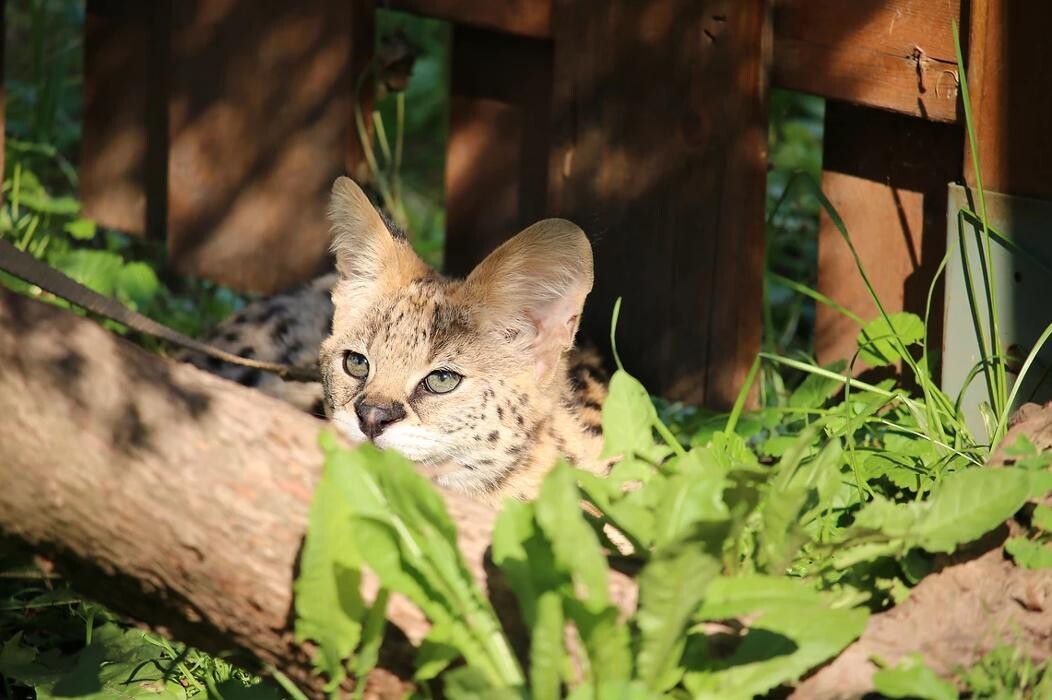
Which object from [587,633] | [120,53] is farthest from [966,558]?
[120,53]

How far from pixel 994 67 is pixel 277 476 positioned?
236cm

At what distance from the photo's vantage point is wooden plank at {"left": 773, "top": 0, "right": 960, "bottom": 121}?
4109 mm

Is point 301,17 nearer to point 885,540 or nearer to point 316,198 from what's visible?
point 316,198

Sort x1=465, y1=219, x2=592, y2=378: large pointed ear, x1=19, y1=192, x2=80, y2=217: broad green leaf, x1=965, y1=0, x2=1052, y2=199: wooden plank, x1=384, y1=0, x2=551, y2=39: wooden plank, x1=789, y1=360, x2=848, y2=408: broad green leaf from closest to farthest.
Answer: x1=965, y1=0, x2=1052, y2=199: wooden plank → x1=465, y1=219, x2=592, y2=378: large pointed ear → x1=789, y1=360, x2=848, y2=408: broad green leaf → x1=384, y1=0, x2=551, y2=39: wooden plank → x1=19, y1=192, x2=80, y2=217: broad green leaf

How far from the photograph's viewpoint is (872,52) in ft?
14.0

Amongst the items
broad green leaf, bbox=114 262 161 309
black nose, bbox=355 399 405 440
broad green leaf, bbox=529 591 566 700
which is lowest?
broad green leaf, bbox=114 262 161 309

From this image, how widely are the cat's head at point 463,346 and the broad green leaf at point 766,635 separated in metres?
1.42

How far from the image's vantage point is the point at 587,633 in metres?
2.61

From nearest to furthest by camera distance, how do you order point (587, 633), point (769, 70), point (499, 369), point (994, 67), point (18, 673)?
1. point (587, 633)
2. point (18, 673)
3. point (994, 67)
4. point (499, 369)
5. point (769, 70)

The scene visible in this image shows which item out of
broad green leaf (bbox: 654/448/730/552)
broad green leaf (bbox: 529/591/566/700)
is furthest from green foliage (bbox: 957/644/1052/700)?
broad green leaf (bbox: 529/591/566/700)

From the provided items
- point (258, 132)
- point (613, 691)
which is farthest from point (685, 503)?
point (258, 132)

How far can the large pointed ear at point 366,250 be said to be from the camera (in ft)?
14.2

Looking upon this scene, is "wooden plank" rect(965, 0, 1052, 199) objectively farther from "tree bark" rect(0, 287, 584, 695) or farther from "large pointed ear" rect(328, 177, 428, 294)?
"tree bark" rect(0, 287, 584, 695)

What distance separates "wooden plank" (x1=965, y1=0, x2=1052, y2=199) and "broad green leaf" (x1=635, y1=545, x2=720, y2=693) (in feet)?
6.20
